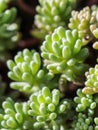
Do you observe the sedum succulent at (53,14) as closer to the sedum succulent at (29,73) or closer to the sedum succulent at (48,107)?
the sedum succulent at (29,73)

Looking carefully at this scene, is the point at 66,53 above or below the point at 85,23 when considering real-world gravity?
below

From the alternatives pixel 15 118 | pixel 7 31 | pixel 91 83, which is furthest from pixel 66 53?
pixel 7 31

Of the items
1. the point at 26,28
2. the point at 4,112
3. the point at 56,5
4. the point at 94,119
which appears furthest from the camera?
the point at 26,28

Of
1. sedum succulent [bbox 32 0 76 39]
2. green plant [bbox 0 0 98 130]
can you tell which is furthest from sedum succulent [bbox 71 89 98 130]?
sedum succulent [bbox 32 0 76 39]

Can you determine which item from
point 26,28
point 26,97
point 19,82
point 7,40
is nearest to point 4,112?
point 19,82

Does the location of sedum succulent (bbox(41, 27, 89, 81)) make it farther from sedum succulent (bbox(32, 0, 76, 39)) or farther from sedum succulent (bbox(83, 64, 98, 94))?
sedum succulent (bbox(32, 0, 76, 39))

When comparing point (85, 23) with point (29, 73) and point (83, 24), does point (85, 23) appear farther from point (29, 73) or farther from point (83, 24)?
point (29, 73)

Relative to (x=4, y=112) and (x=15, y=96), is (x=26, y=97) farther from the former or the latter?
(x=4, y=112)

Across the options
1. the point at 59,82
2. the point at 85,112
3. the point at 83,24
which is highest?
the point at 83,24
